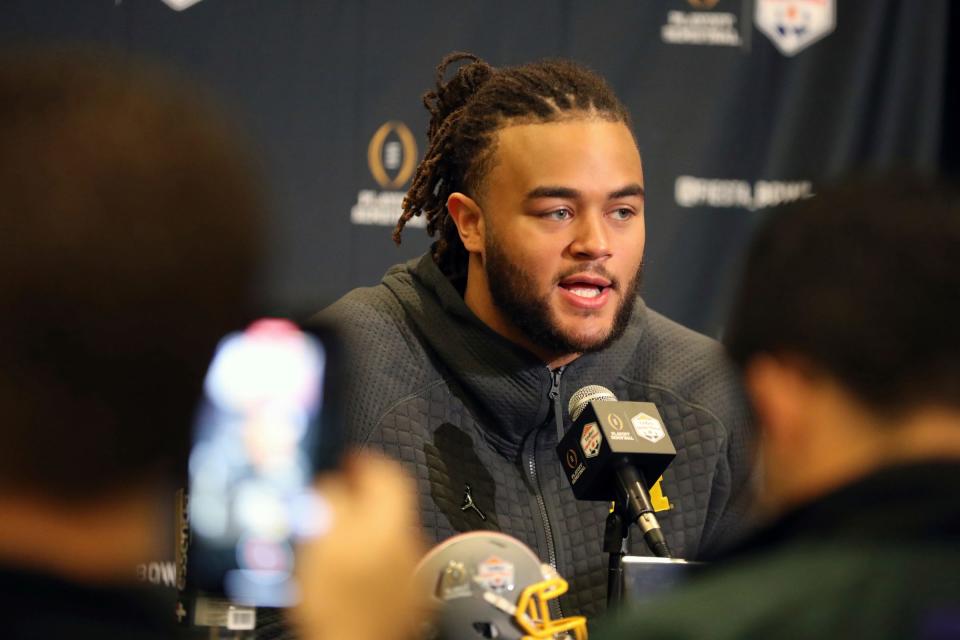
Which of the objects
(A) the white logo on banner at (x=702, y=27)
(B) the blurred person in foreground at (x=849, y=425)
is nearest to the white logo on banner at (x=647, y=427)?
(B) the blurred person in foreground at (x=849, y=425)

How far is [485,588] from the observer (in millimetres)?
1471

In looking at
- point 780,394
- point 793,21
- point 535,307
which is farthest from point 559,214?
point 793,21

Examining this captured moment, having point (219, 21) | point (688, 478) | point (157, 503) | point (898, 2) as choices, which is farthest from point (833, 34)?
point (157, 503)

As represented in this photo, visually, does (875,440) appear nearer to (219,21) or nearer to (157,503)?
(157,503)

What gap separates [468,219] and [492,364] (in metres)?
0.32

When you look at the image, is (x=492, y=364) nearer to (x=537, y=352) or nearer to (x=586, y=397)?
(x=537, y=352)

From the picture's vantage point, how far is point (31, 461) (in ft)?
2.57

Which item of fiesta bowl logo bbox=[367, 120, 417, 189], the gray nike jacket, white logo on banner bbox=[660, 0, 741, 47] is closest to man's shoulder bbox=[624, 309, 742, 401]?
the gray nike jacket

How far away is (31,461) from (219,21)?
3.01 meters

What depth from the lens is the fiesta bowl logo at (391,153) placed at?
365 centimetres

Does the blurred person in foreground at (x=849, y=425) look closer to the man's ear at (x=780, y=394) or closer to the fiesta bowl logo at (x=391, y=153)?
the man's ear at (x=780, y=394)

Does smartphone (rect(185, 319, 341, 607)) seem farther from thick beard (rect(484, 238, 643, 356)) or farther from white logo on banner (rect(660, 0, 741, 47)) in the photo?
white logo on banner (rect(660, 0, 741, 47))

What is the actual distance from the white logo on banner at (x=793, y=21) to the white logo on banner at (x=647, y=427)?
7.64 feet

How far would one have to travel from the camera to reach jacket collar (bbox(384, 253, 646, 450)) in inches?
89.8
